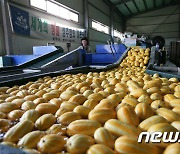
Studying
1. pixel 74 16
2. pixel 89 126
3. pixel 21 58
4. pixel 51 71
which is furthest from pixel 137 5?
pixel 89 126

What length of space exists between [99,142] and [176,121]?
1.19 ft

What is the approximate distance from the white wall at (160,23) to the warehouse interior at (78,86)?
22.9 ft

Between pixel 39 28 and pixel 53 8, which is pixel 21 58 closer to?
pixel 39 28

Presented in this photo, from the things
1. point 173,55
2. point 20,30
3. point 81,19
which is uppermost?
point 81,19

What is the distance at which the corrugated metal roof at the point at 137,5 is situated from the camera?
606 inches

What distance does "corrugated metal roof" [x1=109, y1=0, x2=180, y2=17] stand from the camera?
15.4 meters

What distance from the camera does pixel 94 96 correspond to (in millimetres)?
1176

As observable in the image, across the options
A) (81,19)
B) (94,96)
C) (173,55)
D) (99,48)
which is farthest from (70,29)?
(94,96)

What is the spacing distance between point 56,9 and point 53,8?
0.89ft

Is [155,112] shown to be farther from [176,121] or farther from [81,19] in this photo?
[81,19]

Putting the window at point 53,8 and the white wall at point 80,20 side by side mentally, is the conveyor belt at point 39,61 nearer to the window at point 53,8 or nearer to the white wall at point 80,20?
the white wall at point 80,20

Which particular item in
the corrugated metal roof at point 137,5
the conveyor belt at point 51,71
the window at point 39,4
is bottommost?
the conveyor belt at point 51,71

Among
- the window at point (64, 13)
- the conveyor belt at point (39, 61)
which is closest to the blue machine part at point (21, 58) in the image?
the conveyor belt at point (39, 61)

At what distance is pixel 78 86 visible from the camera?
5.08 feet
